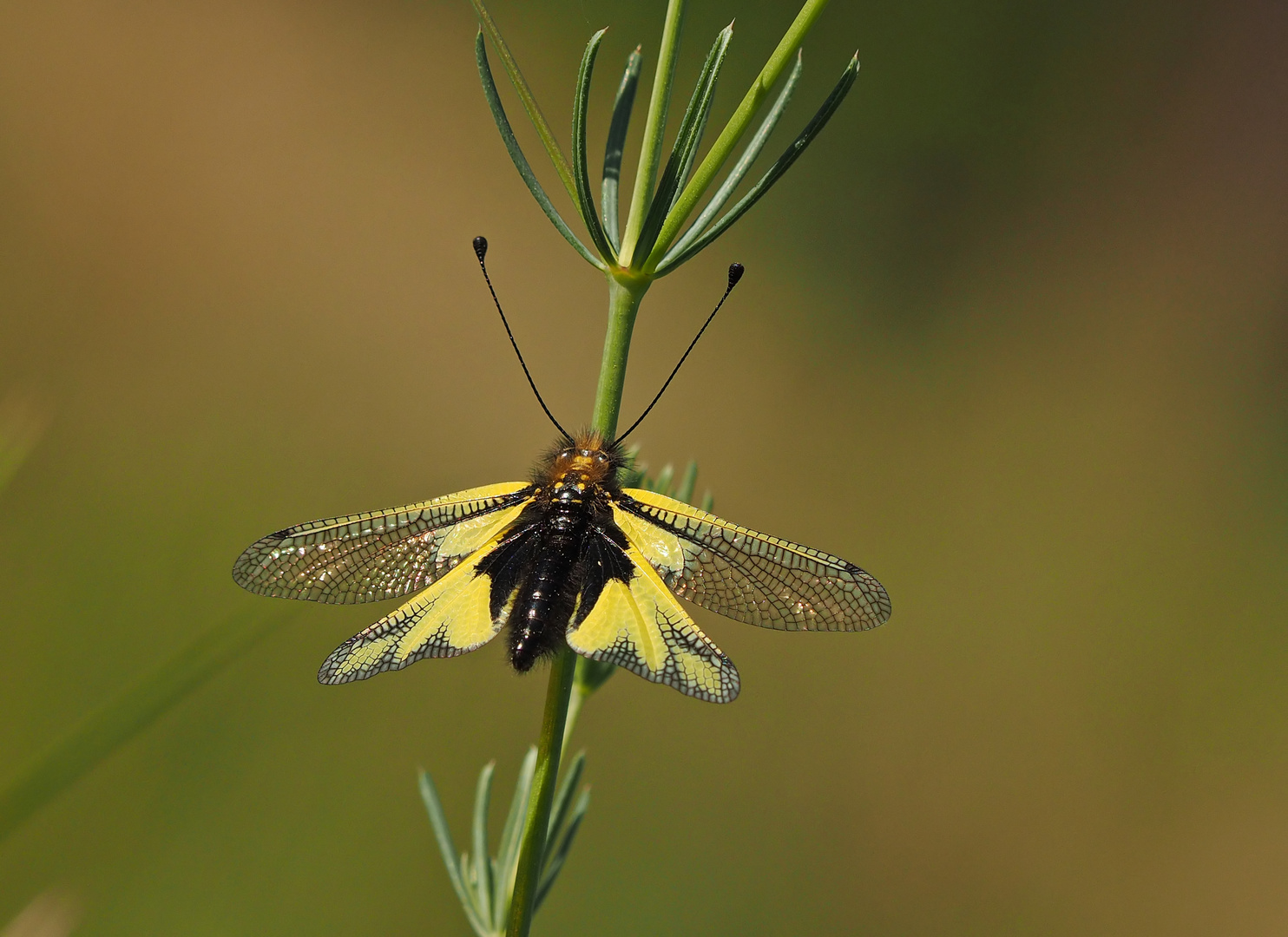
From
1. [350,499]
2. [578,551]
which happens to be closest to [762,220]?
[350,499]

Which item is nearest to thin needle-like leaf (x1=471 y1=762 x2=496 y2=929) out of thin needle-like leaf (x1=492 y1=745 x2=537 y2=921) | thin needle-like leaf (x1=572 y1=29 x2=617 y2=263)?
thin needle-like leaf (x1=492 y1=745 x2=537 y2=921)

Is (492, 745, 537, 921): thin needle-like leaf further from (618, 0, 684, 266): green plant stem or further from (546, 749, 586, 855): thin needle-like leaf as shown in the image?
(618, 0, 684, 266): green plant stem

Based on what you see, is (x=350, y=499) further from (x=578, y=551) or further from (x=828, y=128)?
(x=578, y=551)

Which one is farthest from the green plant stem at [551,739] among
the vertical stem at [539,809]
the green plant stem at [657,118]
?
the green plant stem at [657,118]

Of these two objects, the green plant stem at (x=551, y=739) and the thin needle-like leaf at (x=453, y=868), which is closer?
the green plant stem at (x=551, y=739)

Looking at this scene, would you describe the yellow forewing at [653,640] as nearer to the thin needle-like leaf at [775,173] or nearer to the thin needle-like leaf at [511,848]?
the thin needle-like leaf at [511,848]

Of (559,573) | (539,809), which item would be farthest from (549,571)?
(539,809)
